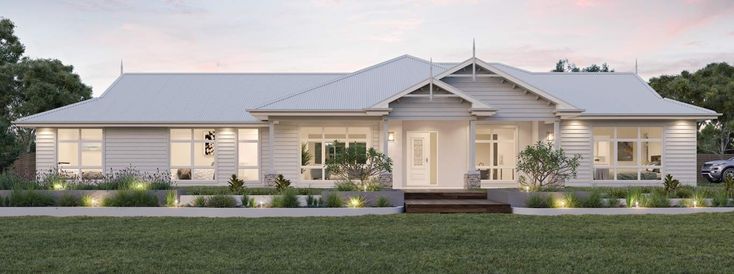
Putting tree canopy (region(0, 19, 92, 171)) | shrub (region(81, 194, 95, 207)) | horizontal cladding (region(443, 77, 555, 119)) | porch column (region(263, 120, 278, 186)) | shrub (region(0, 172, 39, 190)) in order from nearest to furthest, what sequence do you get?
shrub (region(81, 194, 95, 207))
shrub (region(0, 172, 39, 190))
horizontal cladding (region(443, 77, 555, 119))
porch column (region(263, 120, 278, 186))
tree canopy (region(0, 19, 92, 171))

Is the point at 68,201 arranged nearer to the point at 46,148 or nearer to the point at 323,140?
the point at 46,148

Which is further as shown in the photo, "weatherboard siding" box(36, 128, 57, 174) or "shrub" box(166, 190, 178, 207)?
"weatherboard siding" box(36, 128, 57, 174)

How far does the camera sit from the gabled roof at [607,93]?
23.0 metres

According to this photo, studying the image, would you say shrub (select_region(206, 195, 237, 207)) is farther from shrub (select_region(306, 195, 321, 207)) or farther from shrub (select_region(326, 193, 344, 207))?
shrub (select_region(326, 193, 344, 207))

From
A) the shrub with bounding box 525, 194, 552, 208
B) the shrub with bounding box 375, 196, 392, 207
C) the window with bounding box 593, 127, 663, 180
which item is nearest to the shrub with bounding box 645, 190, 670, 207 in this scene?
the shrub with bounding box 525, 194, 552, 208

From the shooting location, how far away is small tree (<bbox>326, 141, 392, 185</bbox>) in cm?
1842

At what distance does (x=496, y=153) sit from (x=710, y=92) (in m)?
19.8

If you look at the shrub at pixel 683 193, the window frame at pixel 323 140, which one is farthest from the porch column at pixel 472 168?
the shrub at pixel 683 193

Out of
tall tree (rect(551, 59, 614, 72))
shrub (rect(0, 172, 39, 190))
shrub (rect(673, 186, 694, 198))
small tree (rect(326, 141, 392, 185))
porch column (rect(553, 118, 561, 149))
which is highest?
tall tree (rect(551, 59, 614, 72))

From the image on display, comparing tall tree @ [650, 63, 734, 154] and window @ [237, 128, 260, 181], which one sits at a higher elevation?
tall tree @ [650, 63, 734, 154]

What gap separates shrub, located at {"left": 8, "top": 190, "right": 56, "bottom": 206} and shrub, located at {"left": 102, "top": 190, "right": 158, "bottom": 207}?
4.62ft

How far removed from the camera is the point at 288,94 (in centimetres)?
2591

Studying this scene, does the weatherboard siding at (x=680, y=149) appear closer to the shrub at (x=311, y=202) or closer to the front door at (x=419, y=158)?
the front door at (x=419, y=158)

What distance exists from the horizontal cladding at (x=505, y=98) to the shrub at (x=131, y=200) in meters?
10.4
